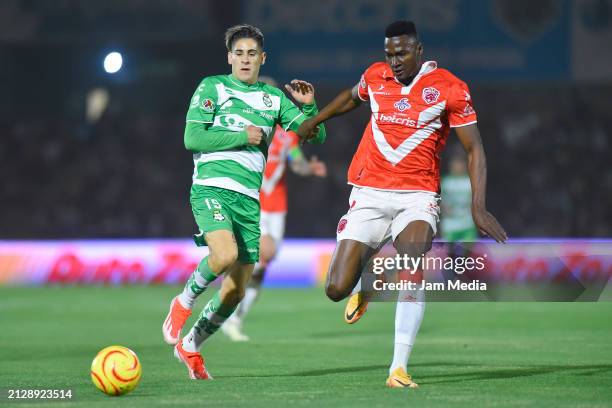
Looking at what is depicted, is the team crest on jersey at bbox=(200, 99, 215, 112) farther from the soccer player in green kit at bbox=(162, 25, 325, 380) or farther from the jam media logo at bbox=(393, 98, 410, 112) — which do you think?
the jam media logo at bbox=(393, 98, 410, 112)

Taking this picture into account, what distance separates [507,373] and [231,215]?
7.72 feet

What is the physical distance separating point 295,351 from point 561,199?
627 inches

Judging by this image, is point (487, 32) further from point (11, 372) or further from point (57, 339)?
point (11, 372)

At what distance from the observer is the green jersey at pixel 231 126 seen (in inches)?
356

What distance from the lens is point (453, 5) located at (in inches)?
790

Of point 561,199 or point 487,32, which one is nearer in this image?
point 487,32

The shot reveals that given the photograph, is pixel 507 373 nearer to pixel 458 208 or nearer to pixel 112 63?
pixel 112 63

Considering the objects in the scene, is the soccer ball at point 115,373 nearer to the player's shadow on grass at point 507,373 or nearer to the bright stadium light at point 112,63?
the player's shadow on grass at point 507,373

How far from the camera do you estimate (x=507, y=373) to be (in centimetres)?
920

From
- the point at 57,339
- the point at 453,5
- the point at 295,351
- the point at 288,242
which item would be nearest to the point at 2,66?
the point at 288,242

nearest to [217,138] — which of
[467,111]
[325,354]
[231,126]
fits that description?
[231,126]

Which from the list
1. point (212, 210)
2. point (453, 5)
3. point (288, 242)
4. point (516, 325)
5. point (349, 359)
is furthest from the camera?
point (288, 242)

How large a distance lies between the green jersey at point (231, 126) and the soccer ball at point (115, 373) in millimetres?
1752

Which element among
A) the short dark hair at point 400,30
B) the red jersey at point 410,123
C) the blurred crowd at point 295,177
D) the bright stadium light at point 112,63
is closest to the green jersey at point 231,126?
the red jersey at point 410,123
